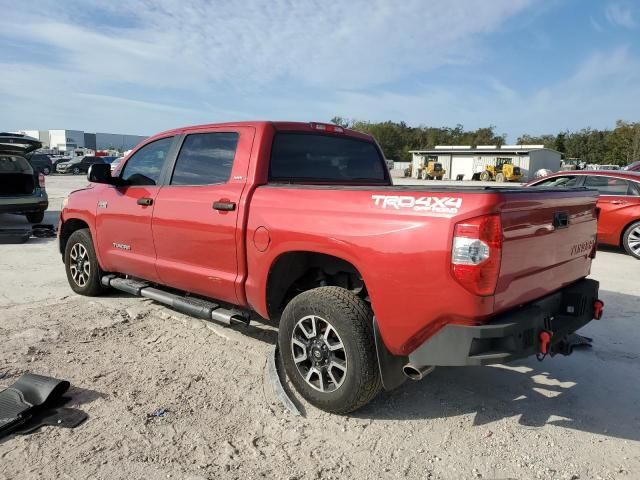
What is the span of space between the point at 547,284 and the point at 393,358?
1081mm

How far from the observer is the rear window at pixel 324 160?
402 centimetres

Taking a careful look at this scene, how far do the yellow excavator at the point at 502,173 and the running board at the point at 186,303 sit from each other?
143ft

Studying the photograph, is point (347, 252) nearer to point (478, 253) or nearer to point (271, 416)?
point (478, 253)

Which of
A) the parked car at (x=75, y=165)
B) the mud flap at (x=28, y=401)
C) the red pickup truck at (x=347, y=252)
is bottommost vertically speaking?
the mud flap at (x=28, y=401)

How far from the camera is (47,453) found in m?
2.82

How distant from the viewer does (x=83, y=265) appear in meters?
5.80

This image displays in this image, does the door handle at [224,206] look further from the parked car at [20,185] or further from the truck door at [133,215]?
the parked car at [20,185]

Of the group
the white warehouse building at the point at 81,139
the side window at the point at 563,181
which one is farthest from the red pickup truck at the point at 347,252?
the white warehouse building at the point at 81,139

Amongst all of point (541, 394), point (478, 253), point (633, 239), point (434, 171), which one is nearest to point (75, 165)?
point (434, 171)

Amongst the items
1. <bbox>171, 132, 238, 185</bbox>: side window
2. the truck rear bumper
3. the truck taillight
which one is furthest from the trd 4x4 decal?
<bbox>171, 132, 238, 185</bbox>: side window

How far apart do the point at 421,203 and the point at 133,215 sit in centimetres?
311

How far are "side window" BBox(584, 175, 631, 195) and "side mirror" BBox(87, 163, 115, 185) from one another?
321 inches

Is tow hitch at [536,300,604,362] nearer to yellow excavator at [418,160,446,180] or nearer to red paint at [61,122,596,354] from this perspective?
red paint at [61,122,596,354]

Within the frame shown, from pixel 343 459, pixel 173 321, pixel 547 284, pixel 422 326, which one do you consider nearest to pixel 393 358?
pixel 422 326
